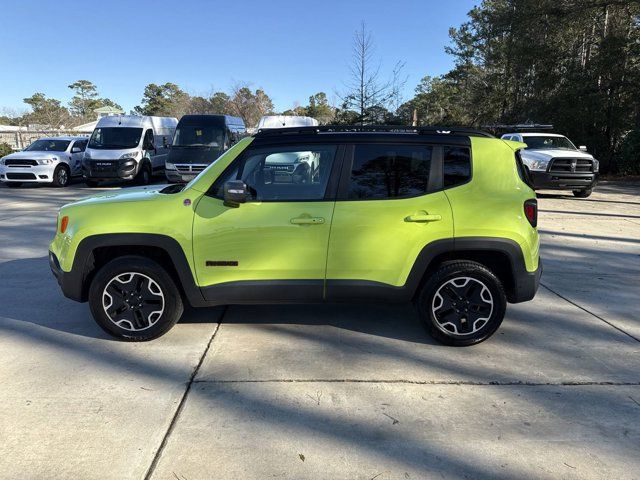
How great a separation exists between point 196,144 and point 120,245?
Answer: 12.5 meters

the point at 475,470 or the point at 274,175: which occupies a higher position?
the point at 274,175

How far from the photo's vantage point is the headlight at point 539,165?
13.7m

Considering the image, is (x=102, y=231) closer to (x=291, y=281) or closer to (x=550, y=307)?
(x=291, y=281)

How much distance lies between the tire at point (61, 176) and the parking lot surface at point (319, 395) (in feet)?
43.1

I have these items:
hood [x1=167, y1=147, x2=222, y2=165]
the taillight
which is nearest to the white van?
hood [x1=167, y1=147, x2=222, y2=165]

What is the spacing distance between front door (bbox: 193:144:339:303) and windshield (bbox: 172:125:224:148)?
12415 mm

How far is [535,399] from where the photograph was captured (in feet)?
10.6

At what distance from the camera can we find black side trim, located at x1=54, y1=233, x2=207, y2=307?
3.86 metres

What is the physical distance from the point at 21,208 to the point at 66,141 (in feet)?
24.0

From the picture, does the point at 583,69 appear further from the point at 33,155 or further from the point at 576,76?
the point at 33,155

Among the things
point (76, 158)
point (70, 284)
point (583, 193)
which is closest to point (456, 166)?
point (70, 284)

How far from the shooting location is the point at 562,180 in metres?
13.7

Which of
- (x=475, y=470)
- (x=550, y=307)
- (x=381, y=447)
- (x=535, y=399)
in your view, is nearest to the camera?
(x=475, y=470)

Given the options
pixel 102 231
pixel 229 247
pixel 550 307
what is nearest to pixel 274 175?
pixel 229 247
